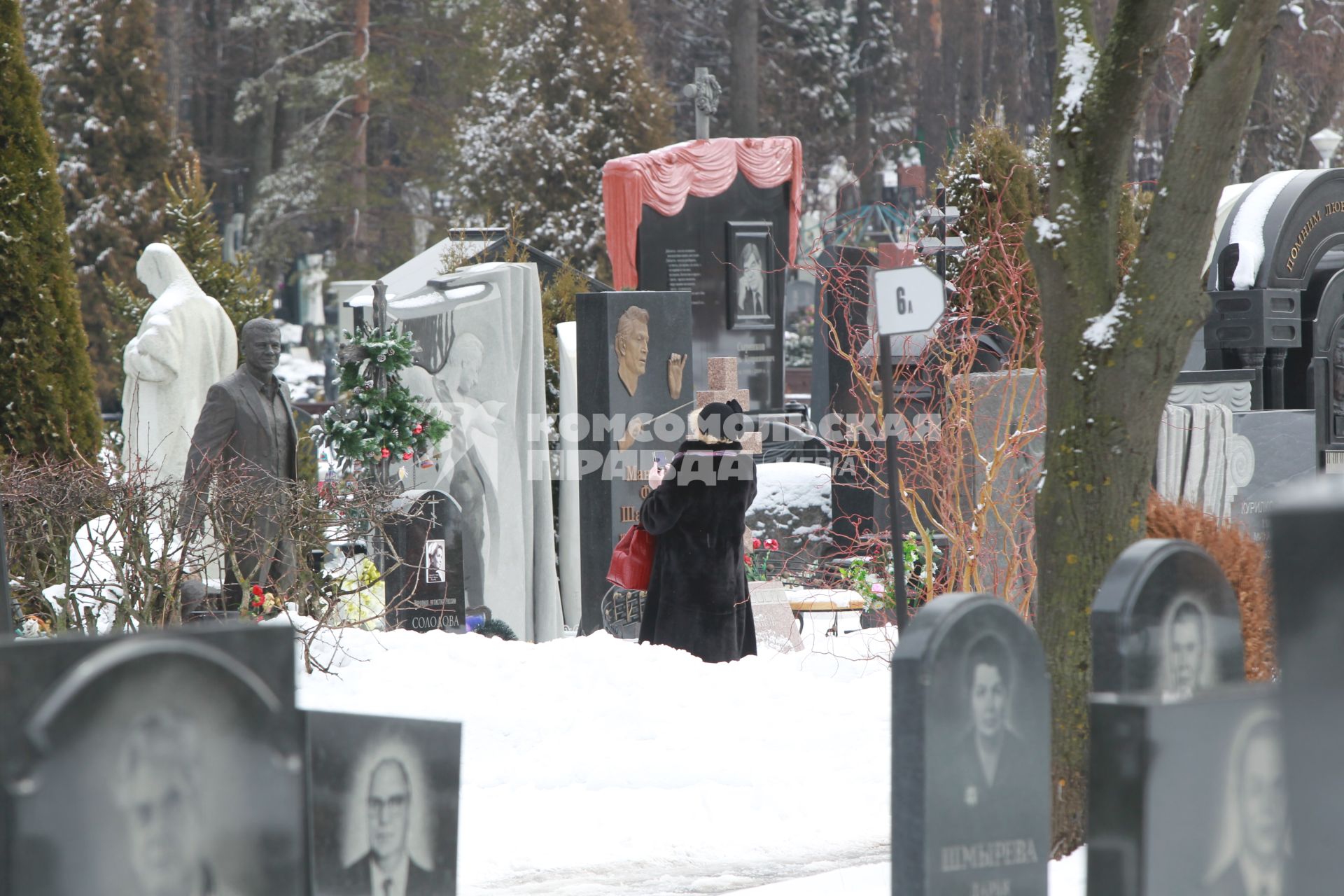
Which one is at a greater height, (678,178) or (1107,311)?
(678,178)

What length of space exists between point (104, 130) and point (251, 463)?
958 inches

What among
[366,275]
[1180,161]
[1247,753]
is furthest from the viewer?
[366,275]

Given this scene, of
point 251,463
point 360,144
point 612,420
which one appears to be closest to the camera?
point 251,463

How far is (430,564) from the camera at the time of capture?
1002 cm

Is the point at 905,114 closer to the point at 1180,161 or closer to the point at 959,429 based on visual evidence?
the point at 959,429

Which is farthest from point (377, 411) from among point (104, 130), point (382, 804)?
point (104, 130)

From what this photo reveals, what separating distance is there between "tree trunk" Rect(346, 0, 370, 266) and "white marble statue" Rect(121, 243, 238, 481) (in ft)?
75.2

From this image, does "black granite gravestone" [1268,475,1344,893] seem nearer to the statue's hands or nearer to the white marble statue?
the statue's hands

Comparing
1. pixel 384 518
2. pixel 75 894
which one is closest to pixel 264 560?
pixel 384 518

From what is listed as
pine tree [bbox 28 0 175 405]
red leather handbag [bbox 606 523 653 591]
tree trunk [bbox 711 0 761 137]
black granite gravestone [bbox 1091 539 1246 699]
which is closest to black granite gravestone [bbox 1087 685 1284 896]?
black granite gravestone [bbox 1091 539 1246 699]

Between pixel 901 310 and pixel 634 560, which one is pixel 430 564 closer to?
pixel 634 560

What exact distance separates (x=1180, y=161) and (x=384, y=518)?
4.97m

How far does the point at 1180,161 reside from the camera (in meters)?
5.09

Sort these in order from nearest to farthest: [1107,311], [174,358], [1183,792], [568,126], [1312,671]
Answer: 1. [1312,671]
2. [1183,792]
3. [1107,311]
4. [174,358]
5. [568,126]
